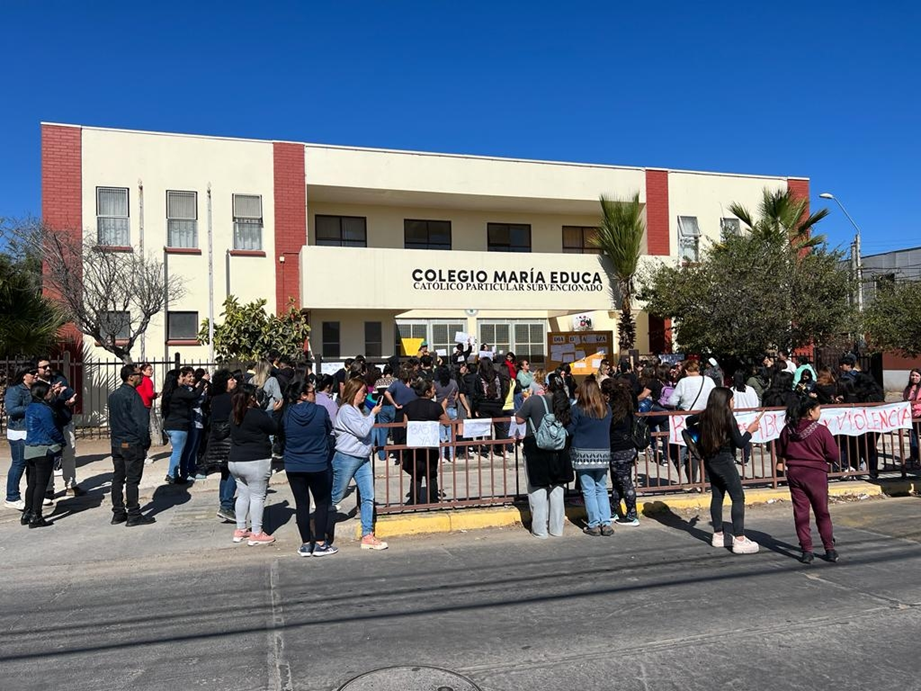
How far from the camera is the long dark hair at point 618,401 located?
25.1 feet

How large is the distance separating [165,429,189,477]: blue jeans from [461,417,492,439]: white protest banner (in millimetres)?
4337

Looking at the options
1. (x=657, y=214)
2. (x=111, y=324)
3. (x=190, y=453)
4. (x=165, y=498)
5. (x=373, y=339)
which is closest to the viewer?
(x=165, y=498)

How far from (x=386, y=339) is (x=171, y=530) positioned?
1348 centimetres

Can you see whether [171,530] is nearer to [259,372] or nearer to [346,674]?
[259,372]

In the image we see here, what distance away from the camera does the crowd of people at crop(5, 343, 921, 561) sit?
22.3 feet

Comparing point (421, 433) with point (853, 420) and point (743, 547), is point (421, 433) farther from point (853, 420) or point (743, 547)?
point (853, 420)

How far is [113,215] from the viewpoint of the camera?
61.2ft

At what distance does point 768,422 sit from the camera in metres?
9.21

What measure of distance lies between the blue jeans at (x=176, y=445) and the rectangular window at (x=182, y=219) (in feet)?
35.1

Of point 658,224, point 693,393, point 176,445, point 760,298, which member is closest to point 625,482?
point 693,393

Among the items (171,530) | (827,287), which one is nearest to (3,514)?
(171,530)

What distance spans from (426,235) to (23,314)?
1214 centimetres

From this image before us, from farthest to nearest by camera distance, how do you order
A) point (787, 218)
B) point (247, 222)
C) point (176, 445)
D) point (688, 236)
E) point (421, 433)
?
point (688, 236) → point (787, 218) → point (247, 222) → point (176, 445) → point (421, 433)

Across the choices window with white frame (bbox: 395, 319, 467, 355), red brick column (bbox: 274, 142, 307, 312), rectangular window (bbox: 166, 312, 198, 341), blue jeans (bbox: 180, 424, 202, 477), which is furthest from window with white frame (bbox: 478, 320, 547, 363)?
blue jeans (bbox: 180, 424, 202, 477)
